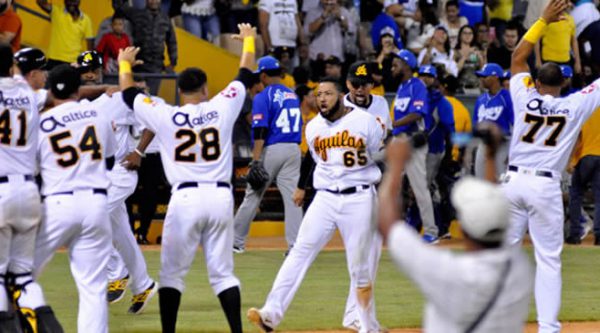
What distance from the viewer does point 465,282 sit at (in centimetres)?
556

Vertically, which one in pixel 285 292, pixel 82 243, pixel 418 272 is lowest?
pixel 285 292

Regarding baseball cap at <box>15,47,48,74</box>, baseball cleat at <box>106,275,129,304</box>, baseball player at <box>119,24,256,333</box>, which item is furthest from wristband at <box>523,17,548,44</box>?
baseball cleat at <box>106,275,129,304</box>

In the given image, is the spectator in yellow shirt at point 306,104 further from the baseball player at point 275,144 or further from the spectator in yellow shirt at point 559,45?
the spectator in yellow shirt at point 559,45

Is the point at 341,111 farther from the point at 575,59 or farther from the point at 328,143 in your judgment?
the point at 575,59

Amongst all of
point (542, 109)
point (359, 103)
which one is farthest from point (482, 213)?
point (359, 103)

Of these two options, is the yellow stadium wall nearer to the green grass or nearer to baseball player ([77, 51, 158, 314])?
the green grass

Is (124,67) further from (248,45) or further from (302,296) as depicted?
(302,296)

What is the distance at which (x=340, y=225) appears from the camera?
10719mm

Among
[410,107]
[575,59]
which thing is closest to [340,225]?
[410,107]

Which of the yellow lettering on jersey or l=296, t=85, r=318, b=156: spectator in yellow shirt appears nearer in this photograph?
the yellow lettering on jersey

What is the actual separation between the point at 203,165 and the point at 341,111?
1.64m

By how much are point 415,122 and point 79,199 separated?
8.95 m

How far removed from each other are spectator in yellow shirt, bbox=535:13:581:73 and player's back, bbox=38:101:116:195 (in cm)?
1366

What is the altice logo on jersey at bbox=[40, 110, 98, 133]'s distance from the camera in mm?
9367
